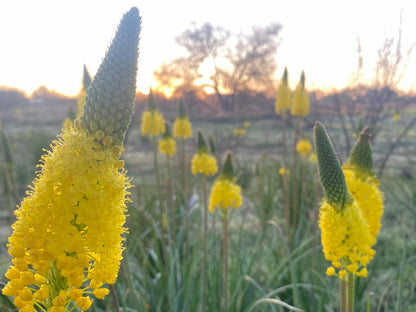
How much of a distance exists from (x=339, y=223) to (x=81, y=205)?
1.30 meters

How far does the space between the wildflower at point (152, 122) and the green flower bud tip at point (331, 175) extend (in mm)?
2812

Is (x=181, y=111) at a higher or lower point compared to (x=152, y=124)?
higher

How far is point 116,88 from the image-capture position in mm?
989

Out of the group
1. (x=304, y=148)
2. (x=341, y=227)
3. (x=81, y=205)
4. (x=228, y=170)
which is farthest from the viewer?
(x=304, y=148)

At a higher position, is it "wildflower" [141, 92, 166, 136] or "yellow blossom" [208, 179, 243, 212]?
"wildflower" [141, 92, 166, 136]

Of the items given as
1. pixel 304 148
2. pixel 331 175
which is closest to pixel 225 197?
pixel 331 175

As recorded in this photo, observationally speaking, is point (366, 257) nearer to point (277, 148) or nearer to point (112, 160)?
point (112, 160)

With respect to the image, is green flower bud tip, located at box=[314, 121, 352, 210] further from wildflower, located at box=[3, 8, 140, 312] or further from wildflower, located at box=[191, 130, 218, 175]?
wildflower, located at box=[191, 130, 218, 175]

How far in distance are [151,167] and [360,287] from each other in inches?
343

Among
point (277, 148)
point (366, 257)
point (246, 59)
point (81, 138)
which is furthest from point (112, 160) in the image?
point (277, 148)

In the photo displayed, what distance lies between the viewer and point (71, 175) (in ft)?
Answer: 3.09

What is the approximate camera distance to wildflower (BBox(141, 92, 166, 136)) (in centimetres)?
429

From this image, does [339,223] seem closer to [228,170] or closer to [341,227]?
[341,227]

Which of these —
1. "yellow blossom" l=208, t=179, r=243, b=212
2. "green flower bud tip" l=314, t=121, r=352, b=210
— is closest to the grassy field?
"yellow blossom" l=208, t=179, r=243, b=212
